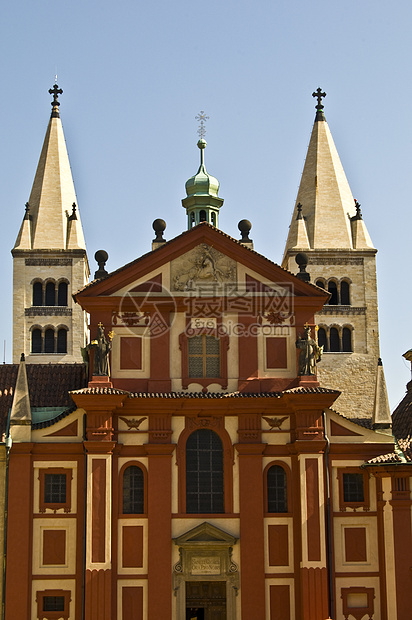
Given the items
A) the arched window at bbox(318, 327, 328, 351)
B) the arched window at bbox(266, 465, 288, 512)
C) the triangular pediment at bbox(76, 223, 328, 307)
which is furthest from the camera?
the arched window at bbox(318, 327, 328, 351)

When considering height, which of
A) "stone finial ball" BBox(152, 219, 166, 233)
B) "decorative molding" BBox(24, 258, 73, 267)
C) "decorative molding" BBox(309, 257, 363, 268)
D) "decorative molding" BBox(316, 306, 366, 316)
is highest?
"decorative molding" BBox(24, 258, 73, 267)

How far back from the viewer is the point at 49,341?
60.0 m

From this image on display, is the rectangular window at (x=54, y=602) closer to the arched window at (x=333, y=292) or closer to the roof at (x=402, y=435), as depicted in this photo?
the roof at (x=402, y=435)

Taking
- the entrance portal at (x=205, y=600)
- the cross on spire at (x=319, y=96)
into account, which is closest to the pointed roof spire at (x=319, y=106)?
the cross on spire at (x=319, y=96)

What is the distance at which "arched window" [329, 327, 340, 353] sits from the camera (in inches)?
2330

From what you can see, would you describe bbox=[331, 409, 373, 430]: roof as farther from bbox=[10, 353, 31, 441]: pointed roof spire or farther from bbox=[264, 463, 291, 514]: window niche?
bbox=[10, 353, 31, 441]: pointed roof spire

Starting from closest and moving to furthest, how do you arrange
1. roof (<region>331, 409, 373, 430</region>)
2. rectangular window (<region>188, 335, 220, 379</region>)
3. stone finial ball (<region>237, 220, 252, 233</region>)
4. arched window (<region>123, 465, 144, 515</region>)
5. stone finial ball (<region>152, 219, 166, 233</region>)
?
arched window (<region>123, 465, 144, 515</region>) < roof (<region>331, 409, 373, 430</region>) < rectangular window (<region>188, 335, 220, 379</region>) < stone finial ball (<region>152, 219, 166, 233</region>) < stone finial ball (<region>237, 220, 252, 233</region>)

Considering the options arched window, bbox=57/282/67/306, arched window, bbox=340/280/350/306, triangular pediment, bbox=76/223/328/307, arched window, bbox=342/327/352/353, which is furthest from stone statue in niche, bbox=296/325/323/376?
arched window, bbox=57/282/67/306

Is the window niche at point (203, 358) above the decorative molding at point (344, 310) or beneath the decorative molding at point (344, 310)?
beneath

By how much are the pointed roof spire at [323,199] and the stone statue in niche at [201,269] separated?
2306cm

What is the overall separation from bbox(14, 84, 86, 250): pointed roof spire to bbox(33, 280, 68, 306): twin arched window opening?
1.92m

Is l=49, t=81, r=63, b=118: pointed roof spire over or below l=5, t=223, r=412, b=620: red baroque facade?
over

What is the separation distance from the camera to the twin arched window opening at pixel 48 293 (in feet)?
200

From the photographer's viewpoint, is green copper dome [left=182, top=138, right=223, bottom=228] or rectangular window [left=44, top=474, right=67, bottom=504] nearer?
rectangular window [left=44, top=474, right=67, bottom=504]
